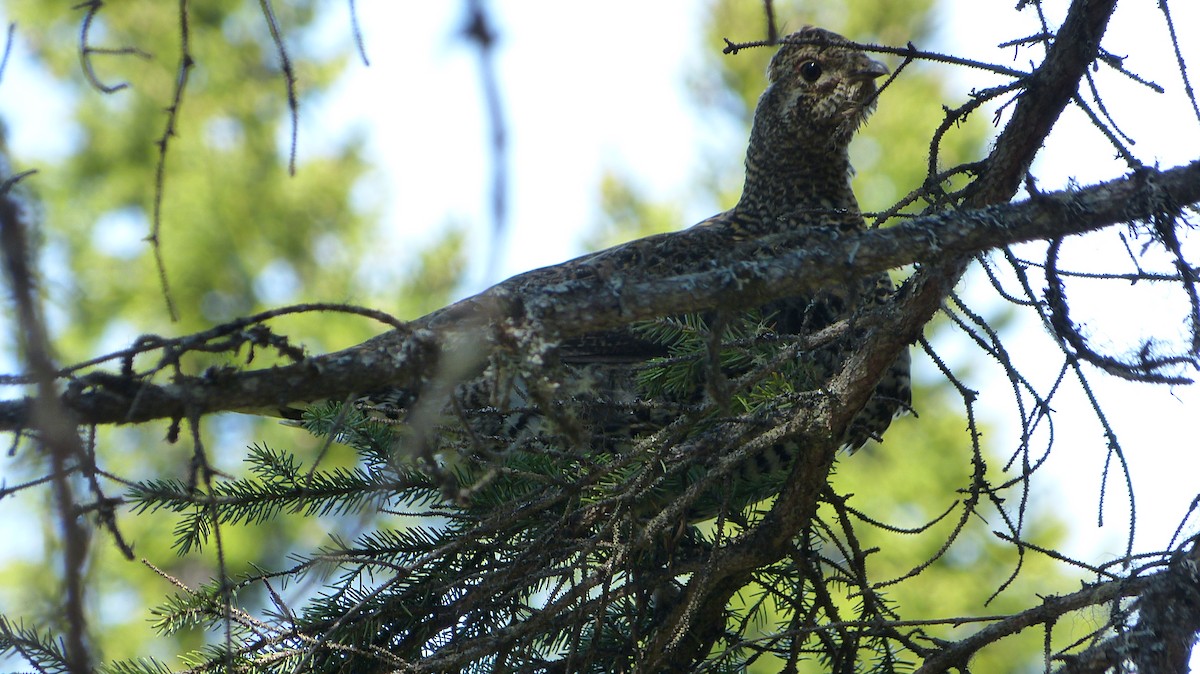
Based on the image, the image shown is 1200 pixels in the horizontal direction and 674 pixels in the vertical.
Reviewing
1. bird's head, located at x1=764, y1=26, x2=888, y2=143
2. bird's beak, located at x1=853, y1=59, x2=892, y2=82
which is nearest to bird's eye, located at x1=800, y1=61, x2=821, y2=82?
bird's head, located at x1=764, y1=26, x2=888, y2=143

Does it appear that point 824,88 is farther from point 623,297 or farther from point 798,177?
point 623,297

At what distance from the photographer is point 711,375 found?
1646 mm

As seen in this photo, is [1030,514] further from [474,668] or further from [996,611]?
[474,668]

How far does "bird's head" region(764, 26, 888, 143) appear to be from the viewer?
392 centimetres

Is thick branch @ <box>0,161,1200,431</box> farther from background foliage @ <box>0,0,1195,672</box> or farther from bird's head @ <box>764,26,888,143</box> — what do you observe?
background foliage @ <box>0,0,1195,672</box>

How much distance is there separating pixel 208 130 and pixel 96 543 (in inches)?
440

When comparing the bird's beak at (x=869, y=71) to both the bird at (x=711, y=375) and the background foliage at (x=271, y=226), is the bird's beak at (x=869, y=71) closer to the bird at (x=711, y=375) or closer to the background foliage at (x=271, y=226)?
the bird at (x=711, y=375)

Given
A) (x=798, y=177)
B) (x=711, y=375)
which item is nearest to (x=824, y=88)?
(x=798, y=177)

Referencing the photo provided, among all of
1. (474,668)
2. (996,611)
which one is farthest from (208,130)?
(474,668)

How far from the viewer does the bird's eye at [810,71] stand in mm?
3986

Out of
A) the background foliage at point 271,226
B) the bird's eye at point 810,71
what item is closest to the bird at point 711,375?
the bird's eye at point 810,71

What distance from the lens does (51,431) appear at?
103cm

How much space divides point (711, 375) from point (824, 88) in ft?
8.57

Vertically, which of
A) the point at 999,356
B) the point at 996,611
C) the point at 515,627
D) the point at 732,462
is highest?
the point at 996,611
